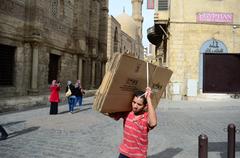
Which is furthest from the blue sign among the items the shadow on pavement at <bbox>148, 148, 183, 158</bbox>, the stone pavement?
the shadow on pavement at <bbox>148, 148, 183, 158</bbox>

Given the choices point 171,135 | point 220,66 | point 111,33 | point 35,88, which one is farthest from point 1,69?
point 111,33

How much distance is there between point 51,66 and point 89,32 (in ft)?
30.0

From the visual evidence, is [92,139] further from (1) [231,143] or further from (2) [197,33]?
(2) [197,33]

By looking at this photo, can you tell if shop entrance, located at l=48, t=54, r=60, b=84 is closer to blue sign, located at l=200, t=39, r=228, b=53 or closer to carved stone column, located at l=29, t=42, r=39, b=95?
carved stone column, located at l=29, t=42, r=39, b=95

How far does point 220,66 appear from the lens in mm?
5043

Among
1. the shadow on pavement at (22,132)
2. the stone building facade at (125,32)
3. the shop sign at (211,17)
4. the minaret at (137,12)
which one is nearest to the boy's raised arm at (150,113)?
the shadow on pavement at (22,132)

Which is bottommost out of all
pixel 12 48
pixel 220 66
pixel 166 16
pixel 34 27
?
pixel 220 66

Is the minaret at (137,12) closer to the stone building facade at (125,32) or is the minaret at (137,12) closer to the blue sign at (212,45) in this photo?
the stone building facade at (125,32)

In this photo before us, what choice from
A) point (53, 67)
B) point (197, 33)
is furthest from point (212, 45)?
point (53, 67)

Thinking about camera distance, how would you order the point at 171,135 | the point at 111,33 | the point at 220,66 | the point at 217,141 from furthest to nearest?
the point at 111,33
the point at 171,135
the point at 217,141
the point at 220,66

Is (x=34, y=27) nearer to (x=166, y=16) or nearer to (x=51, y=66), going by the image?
(x=51, y=66)

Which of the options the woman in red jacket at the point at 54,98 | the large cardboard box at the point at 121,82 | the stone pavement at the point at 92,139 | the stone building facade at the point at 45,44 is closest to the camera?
the large cardboard box at the point at 121,82

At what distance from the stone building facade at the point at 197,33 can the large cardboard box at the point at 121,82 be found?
20608mm

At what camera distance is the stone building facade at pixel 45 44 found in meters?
17.2
